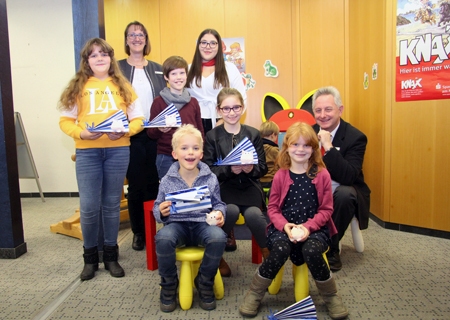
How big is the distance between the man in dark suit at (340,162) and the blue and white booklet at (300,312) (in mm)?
663

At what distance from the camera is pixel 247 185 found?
2.27 m

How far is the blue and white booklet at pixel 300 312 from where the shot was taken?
1669 mm

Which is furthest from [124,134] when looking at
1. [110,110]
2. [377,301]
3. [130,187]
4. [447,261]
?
[447,261]

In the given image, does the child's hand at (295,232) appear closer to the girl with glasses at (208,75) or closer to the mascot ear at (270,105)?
the girl with glasses at (208,75)

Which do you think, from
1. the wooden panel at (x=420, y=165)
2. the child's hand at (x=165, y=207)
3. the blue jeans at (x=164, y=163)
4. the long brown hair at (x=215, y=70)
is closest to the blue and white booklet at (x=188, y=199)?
the child's hand at (x=165, y=207)

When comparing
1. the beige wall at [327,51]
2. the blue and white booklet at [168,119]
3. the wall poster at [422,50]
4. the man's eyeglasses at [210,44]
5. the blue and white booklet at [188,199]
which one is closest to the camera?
the blue and white booklet at [188,199]

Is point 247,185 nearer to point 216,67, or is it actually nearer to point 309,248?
point 309,248

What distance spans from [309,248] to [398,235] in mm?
1715

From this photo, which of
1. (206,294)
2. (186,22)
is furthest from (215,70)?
(186,22)

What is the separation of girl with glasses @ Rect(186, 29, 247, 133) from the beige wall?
143cm

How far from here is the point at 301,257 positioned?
1808mm

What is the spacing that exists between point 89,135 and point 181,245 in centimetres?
81

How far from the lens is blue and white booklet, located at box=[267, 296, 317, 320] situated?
1669mm

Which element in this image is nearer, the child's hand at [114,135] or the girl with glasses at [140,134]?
the child's hand at [114,135]
